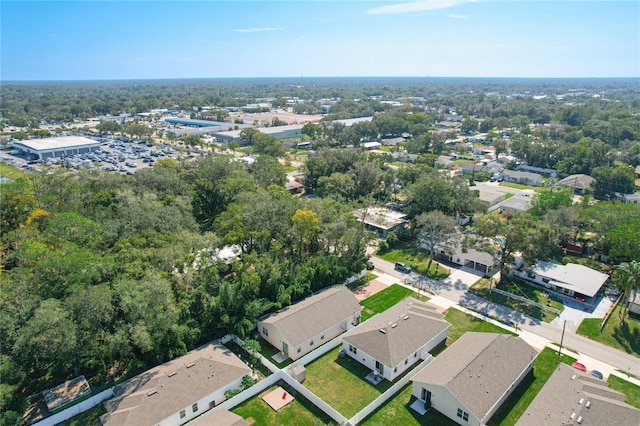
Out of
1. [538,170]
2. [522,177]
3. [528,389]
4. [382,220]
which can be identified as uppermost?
[538,170]

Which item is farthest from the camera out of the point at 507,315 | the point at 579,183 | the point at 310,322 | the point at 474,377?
the point at 579,183

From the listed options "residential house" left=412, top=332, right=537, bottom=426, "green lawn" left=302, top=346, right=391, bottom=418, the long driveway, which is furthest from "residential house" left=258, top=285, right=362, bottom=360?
the long driveway

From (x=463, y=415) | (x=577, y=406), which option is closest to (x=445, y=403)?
(x=463, y=415)

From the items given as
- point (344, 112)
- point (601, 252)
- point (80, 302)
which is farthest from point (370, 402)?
point (344, 112)

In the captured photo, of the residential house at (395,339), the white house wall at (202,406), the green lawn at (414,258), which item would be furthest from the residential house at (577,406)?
the green lawn at (414,258)

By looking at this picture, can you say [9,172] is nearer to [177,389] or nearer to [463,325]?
[177,389]

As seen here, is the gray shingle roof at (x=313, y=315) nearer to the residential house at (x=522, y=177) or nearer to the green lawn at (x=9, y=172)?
the residential house at (x=522, y=177)

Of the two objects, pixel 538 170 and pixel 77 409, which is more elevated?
pixel 538 170
